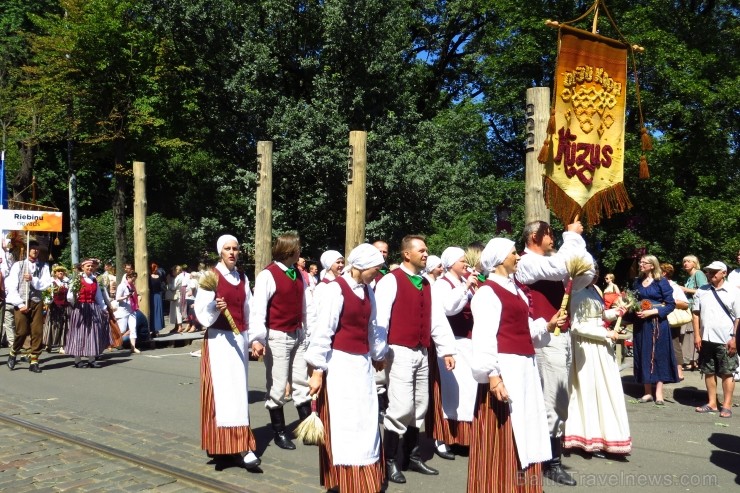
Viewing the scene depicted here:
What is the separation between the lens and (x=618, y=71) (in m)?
8.54

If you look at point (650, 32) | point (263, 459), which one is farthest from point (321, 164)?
point (263, 459)

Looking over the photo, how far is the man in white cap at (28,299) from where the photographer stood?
1193 centimetres

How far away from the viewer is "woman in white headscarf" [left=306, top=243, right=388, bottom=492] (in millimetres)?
5156

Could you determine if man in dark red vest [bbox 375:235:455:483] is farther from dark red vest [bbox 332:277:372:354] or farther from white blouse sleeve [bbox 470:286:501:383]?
white blouse sleeve [bbox 470:286:501:383]

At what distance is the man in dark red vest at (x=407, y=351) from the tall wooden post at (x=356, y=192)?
5.29 metres

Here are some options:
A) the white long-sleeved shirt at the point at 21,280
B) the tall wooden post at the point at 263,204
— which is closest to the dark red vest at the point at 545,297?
the tall wooden post at the point at 263,204

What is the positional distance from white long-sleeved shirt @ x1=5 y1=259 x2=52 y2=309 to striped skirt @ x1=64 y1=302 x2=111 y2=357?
2.20 feet

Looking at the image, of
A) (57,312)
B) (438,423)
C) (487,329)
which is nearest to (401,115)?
(57,312)

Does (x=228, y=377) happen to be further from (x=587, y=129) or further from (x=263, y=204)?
(x=263, y=204)

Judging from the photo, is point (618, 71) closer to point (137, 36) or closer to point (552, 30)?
point (552, 30)

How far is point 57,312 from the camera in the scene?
1482 centimetres

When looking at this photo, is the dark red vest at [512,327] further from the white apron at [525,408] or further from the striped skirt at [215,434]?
the striped skirt at [215,434]

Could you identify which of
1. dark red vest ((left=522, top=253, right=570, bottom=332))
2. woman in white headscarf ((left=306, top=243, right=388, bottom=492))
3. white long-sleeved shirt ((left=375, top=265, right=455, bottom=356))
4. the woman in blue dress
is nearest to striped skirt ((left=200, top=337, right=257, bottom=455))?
woman in white headscarf ((left=306, top=243, right=388, bottom=492))

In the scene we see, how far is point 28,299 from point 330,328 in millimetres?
8516
